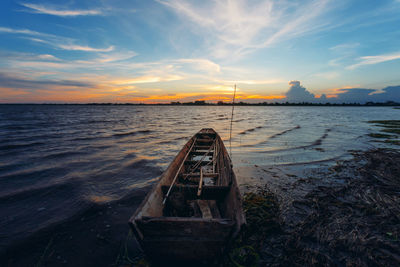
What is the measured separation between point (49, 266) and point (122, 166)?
587cm

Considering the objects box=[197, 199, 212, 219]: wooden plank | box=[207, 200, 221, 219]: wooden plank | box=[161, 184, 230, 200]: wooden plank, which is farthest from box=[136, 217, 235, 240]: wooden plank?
box=[161, 184, 230, 200]: wooden plank

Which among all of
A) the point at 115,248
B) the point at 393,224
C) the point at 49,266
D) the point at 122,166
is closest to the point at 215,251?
the point at 115,248

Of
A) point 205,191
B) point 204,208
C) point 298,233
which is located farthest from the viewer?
point 205,191

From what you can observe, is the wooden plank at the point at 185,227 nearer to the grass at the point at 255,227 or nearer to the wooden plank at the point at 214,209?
the grass at the point at 255,227

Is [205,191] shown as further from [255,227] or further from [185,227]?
[185,227]

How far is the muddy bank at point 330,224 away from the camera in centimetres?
327

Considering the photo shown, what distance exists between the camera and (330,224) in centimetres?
408

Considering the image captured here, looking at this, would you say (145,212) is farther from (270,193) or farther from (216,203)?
(270,193)

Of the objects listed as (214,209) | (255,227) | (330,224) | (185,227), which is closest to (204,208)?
(214,209)

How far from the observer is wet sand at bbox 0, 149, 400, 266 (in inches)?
132

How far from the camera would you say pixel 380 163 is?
8227mm

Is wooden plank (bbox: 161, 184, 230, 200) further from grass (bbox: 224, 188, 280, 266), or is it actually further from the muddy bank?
the muddy bank

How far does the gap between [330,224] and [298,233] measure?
91 centimetres

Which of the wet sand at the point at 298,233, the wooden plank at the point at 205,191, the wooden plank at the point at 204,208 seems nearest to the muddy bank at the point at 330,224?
the wet sand at the point at 298,233
